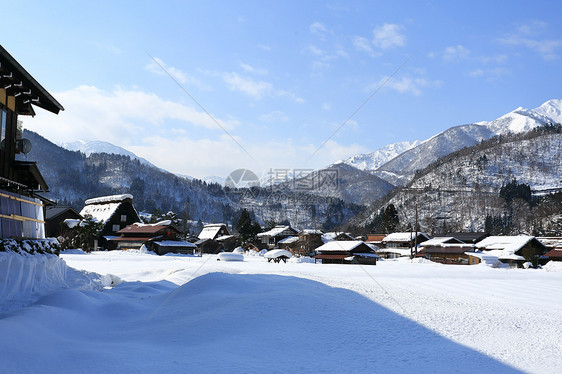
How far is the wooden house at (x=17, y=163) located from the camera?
13469mm

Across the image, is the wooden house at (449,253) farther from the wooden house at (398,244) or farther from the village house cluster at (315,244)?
the wooden house at (398,244)

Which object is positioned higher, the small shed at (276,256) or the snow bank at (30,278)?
the snow bank at (30,278)

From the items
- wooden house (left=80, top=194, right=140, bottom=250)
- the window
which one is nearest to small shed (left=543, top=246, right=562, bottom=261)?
wooden house (left=80, top=194, right=140, bottom=250)

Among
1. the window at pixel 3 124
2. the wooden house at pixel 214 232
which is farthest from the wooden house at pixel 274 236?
the window at pixel 3 124

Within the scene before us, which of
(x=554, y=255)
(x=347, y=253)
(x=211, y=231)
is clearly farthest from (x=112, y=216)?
(x=554, y=255)

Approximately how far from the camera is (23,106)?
16016mm

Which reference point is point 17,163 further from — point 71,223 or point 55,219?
point 55,219

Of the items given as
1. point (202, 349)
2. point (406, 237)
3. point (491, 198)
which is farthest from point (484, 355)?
point (491, 198)

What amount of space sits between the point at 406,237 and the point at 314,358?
87459mm

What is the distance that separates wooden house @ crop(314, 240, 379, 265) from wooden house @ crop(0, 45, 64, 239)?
47.4m

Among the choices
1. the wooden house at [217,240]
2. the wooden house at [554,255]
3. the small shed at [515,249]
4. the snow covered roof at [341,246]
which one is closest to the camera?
the snow covered roof at [341,246]

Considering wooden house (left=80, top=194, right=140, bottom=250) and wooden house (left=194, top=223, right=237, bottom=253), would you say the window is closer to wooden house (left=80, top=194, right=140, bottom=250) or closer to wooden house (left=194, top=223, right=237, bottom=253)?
wooden house (left=80, top=194, right=140, bottom=250)

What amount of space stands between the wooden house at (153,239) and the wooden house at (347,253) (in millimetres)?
24071

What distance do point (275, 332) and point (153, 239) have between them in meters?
62.9
